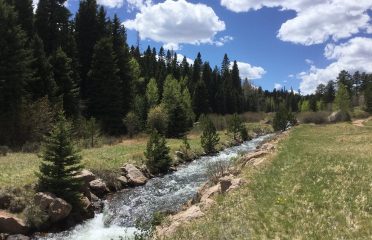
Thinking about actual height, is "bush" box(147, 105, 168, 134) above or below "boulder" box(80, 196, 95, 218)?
above

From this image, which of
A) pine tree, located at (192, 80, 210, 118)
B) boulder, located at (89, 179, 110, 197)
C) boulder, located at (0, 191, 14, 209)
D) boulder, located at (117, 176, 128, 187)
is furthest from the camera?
pine tree, located at (192, 80, 210, 118)

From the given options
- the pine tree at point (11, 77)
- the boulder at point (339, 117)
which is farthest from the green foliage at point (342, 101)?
the pine tree at point (11, 77)

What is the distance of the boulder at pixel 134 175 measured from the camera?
3154cm

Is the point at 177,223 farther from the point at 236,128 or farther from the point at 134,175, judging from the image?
the point at 236,128

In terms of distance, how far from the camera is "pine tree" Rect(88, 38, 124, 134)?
2623 inches

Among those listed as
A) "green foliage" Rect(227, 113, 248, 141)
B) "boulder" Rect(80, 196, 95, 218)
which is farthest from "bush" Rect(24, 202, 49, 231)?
"green foliage" Rect(227, 113, 248, 141)

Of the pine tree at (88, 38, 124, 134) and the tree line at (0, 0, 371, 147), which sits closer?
the tree line at (0, 0, 371, 147)

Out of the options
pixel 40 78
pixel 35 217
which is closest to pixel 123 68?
pixel 40 78

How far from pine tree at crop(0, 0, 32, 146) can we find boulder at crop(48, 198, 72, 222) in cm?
2585

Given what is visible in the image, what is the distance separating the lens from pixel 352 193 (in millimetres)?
15984

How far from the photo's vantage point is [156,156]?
123ft

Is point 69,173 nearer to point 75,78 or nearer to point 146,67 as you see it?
point 75,78

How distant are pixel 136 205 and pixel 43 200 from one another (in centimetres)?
603

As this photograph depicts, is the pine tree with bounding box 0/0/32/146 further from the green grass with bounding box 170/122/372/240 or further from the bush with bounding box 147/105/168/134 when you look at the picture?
the green grass with bounding box 170/122/372/240
